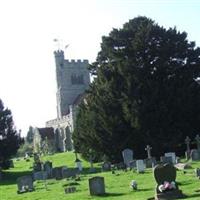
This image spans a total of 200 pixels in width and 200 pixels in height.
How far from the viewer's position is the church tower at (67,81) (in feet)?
335

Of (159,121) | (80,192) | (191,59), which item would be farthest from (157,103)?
(80,192)

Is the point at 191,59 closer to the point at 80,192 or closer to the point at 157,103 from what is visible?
the point at 157,103

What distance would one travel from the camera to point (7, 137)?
179 feet

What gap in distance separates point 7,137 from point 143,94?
616 inches

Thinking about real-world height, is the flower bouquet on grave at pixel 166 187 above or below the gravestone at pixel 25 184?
below

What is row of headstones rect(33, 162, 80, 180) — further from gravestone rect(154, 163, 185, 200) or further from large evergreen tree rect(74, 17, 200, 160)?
gravestone rect(154, 163, 185, 200)

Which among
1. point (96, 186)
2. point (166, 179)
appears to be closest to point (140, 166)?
point (96, 186)

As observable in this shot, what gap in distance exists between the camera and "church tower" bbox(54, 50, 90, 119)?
10200cm

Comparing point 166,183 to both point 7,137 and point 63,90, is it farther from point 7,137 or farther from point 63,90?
point 63,90

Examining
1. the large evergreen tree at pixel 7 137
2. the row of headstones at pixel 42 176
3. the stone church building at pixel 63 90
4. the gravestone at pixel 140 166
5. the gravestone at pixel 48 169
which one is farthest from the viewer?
the stone church building at pixel 63 90

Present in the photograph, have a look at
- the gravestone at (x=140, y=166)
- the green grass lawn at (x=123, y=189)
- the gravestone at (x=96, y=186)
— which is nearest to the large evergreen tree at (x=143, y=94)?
the green grass lawn at (x=123, y=189)

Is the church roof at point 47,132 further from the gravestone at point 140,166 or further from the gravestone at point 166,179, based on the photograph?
the gravestone at point 166,179

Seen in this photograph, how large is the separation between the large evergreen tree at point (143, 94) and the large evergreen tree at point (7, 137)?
8318 mm

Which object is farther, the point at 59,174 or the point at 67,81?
the point at 67,81
